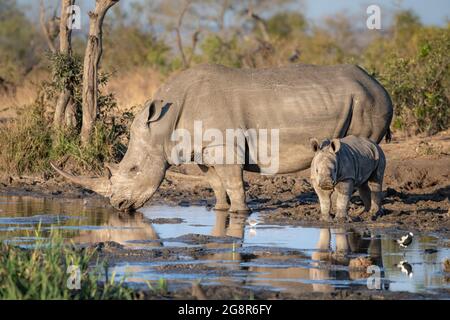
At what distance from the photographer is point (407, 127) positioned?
1914 cm

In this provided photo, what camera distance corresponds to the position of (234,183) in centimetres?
1291

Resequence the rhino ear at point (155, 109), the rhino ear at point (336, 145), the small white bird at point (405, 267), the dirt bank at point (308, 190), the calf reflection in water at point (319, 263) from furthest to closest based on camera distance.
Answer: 1. the rhino ear at point (155, 109)
2. the dirt bank at point (308, 190)
3. the rhino ear at point (336, 145)
4. the small white bird at point (405, 267)
5. the calf reflection in water at point (319, 263)

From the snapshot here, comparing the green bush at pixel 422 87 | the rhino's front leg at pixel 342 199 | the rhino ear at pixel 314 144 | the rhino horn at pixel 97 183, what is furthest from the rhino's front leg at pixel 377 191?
the green bush at pixel 422 87

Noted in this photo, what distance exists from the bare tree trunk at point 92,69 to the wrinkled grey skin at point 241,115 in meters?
2.87

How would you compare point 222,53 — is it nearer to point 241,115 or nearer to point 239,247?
point 241,115

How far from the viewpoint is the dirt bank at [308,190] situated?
12.6 metres

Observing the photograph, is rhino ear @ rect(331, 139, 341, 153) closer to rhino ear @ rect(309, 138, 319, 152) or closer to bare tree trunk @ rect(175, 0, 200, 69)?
rhino ear @ rect(309, 138, 319, 152)

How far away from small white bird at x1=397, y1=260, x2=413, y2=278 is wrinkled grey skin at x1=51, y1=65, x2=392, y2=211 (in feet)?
12.9

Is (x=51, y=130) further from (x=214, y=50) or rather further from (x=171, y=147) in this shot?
(x=214, y=50)

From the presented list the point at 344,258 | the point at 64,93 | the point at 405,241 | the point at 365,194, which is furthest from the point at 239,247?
the point at 64,93

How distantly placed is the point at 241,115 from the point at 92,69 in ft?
12.5

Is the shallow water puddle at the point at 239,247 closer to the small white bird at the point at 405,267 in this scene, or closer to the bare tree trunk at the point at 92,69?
the small white bird at the point at 405,267

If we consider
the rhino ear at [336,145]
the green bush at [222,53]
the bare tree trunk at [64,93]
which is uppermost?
the green bush at [222,53]
